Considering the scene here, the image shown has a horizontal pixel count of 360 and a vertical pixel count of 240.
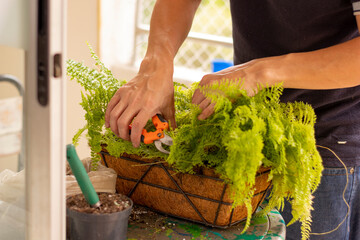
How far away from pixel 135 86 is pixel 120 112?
93 millimetres

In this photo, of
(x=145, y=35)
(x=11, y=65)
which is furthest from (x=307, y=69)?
(x=145, y=35)

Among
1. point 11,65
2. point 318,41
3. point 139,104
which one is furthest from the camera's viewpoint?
point 318,41

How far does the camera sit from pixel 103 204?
797 mm

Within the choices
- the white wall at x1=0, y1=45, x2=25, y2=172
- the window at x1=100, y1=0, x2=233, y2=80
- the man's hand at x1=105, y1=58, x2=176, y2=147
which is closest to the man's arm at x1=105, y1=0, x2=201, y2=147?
the man's hand at x1=105, y1=58, x2=176, y2=147

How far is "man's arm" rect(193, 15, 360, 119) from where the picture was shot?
1029 millimetres

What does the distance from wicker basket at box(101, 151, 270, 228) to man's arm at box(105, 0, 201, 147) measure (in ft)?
0.22

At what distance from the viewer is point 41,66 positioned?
0.57m

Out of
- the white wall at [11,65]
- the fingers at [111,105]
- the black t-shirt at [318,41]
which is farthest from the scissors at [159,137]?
the black t-shirt at [318,41]

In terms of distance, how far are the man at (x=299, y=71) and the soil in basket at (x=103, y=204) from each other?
22 centimetres

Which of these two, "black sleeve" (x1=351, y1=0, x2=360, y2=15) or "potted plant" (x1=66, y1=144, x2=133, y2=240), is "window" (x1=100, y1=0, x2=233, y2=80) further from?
"potted plant" (x1=66, y1=144, x2=133, y2=240)

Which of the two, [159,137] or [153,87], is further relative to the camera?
[153,87]

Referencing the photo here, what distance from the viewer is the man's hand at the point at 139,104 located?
3.30 feet

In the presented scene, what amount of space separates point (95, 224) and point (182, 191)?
0.23m

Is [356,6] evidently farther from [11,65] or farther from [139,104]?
[11,65]
